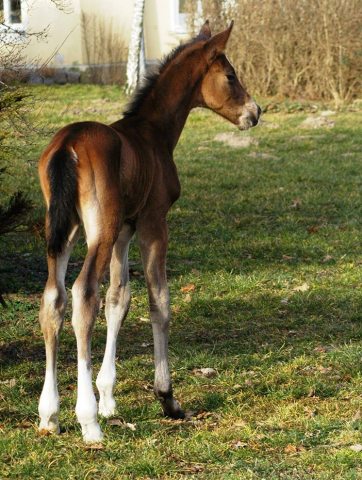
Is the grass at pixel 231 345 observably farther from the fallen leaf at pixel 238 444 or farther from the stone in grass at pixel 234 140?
the stone in grass at pixel 234 140

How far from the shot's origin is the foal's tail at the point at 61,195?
4.05 meters

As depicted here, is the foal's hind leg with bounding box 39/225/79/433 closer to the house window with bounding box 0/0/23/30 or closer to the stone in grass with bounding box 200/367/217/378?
the stone in grass with bounding box 200/367/217/378

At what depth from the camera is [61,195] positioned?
405cm

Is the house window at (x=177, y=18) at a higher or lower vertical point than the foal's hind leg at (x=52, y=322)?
higher

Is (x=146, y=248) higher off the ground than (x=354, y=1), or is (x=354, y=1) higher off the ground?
(x=354, y=1)

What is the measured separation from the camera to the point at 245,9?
60.3 feet

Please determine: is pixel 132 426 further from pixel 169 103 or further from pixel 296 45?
pixel 296 45

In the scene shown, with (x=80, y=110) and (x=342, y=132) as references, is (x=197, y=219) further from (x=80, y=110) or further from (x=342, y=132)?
(x=80, y=110)

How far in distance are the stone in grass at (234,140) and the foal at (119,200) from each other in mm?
8790

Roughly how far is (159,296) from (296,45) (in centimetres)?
1471

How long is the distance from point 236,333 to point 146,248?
1995 mm

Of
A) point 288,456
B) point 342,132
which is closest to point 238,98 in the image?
point 288,456

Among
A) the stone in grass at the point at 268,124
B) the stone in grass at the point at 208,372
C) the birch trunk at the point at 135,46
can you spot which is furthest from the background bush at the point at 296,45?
the stone in grass at the point at 208,372

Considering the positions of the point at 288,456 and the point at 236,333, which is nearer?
the point at 288,456
